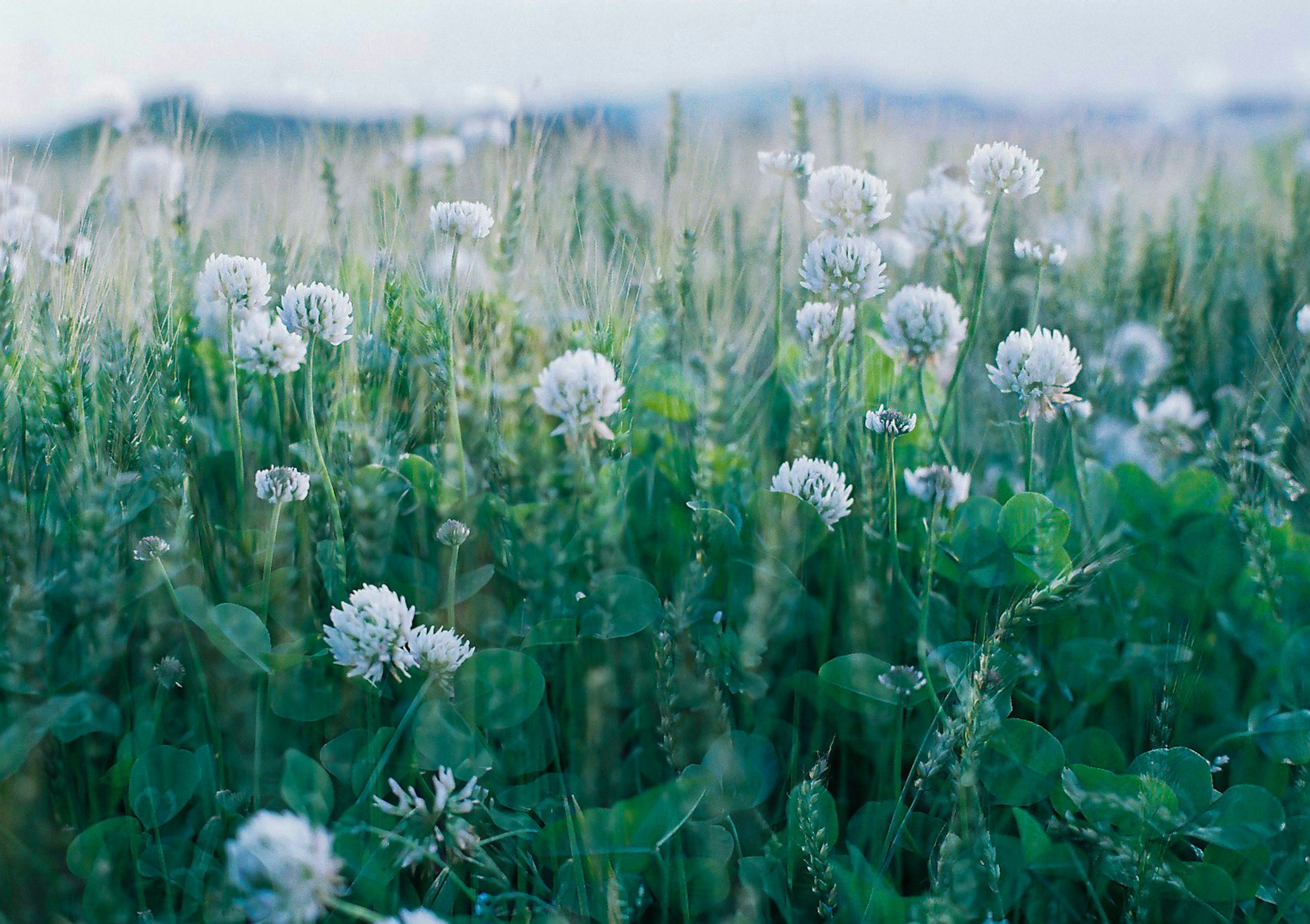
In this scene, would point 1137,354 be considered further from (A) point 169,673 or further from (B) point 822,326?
(A) point 169,673

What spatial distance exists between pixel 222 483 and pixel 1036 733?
1284 mm

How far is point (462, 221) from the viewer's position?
4.71ft

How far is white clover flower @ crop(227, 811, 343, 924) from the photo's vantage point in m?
0.73

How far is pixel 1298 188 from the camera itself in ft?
8.91

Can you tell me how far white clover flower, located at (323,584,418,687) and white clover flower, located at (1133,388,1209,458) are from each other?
1.51 metres

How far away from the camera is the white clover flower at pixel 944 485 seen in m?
1.40

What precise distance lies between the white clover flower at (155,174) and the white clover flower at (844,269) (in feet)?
3.93

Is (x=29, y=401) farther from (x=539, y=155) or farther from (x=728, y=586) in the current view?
(x=728, y=586)

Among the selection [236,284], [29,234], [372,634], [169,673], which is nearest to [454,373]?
[236,284]

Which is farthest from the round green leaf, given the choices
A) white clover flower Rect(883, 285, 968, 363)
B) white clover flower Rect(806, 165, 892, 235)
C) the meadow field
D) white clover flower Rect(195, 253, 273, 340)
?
white clover flower Rect(195, 253, 273, 340)

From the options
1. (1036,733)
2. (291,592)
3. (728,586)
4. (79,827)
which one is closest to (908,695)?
(1036,733)

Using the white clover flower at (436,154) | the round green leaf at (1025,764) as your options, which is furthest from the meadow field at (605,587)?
the white clover flower at (436,154)

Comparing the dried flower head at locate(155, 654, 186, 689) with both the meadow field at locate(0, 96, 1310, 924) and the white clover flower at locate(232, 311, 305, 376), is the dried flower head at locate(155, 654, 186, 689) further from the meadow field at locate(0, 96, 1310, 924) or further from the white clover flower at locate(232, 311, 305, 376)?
the white clover flower at locate(232, 311, 305, 376)

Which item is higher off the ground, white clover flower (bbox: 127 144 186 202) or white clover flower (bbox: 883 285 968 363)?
white clover flower (bbox: 127 144 186 202)
